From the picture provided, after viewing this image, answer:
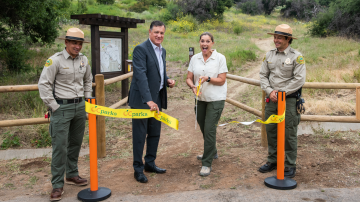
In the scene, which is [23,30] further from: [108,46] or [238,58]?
[238,58]

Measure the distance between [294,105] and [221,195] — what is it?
4.79 ft

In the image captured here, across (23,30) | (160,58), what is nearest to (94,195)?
(160,58)

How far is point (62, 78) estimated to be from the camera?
3547 mm

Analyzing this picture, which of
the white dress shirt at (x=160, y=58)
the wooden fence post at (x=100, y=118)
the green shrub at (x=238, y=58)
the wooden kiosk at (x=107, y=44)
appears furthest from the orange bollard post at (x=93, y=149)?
the green shrub at (x=238, y=58)

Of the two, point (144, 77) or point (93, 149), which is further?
point (144, 77)

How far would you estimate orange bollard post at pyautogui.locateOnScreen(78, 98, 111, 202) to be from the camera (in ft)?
11.5

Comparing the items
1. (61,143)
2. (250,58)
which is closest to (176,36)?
(250,58)

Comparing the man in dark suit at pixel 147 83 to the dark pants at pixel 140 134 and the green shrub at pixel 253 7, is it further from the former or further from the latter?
the green shrub at pixel 253 7

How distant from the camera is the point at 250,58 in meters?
15.6

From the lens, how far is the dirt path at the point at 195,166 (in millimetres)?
3871

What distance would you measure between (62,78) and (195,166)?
2.17 meters

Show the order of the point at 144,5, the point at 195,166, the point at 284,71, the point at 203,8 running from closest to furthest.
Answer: the point at 284,71 < the point at 195,166 < the point at 203,8 < the point at 144,5

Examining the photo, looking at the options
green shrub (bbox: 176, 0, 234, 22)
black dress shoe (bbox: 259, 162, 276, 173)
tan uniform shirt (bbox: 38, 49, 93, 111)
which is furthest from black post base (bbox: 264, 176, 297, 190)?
green shrub (bbox: 176, 0, 234, 22)

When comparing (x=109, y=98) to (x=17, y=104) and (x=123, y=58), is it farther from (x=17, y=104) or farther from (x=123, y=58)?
(x=17, y=104)
